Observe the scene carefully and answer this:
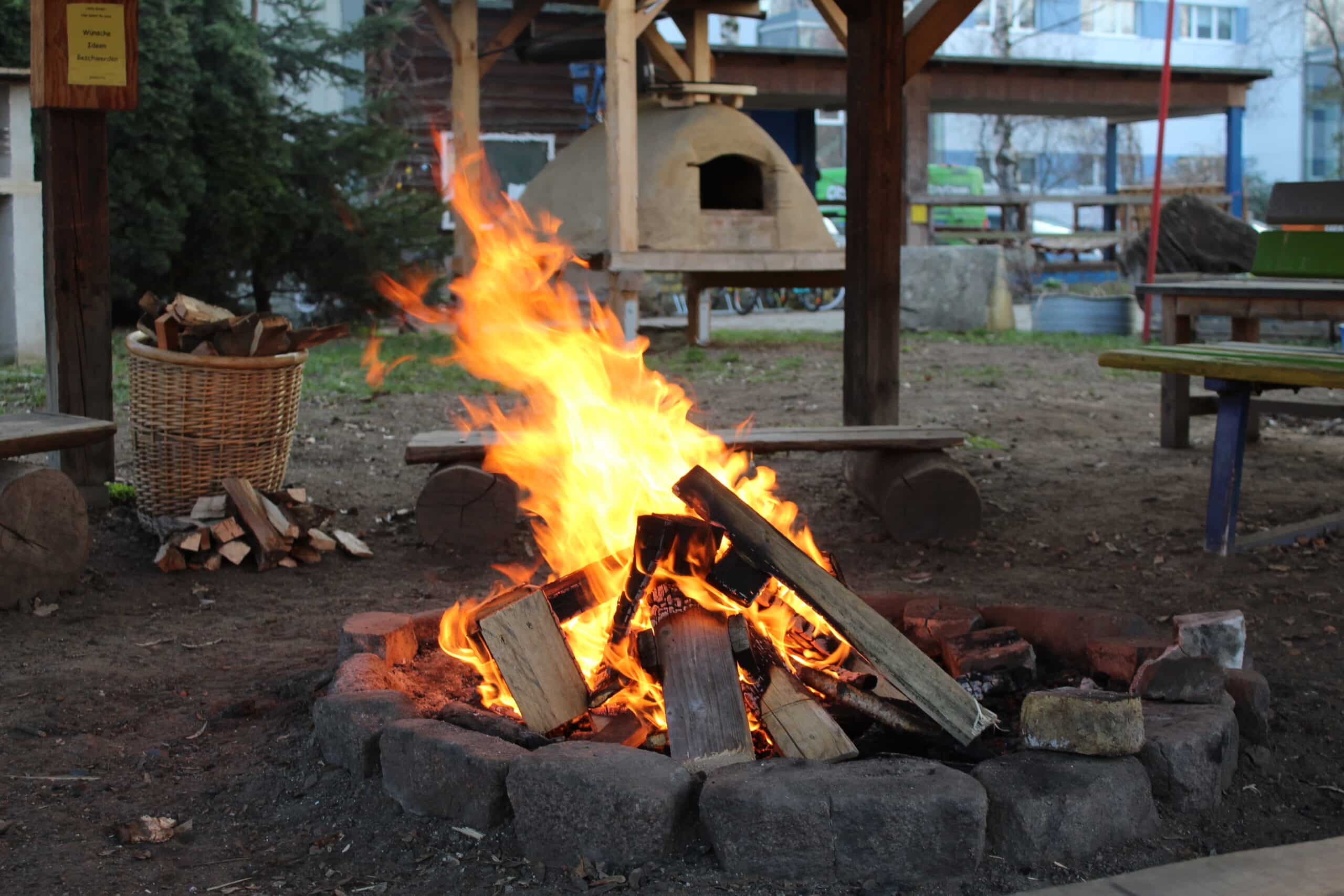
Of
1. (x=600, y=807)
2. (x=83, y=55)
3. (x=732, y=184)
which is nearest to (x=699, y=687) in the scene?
(x=600, y=807)

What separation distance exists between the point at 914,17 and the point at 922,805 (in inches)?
159

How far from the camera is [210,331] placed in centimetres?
485

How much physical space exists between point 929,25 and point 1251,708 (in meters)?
3.42

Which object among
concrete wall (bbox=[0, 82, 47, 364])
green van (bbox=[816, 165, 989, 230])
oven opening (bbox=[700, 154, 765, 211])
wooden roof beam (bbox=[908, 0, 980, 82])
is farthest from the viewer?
green van (bbox=[816, 165, 989, 230])

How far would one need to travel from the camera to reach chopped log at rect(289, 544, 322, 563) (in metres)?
4.80

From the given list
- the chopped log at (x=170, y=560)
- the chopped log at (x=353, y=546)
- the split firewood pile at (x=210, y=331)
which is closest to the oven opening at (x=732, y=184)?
the split firewood pile at (x=210, y=331)

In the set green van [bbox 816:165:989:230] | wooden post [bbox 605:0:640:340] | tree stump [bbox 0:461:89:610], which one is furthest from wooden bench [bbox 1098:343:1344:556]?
green van [bbox 816:165:989:230]

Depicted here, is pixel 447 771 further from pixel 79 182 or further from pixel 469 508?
Result: pixel 79 182

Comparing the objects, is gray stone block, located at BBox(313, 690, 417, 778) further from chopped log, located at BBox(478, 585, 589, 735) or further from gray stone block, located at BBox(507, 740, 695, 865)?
gray stone block, located at BBox(507, 740, 695, 865)

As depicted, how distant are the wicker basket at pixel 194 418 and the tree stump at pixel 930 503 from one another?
244cm

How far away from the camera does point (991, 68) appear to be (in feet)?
53.8

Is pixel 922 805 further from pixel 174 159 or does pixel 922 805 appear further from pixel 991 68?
pixel 991 68

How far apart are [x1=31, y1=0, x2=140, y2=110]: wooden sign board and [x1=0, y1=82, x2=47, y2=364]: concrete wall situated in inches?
190

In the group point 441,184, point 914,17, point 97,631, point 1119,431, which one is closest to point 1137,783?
point 97,631
